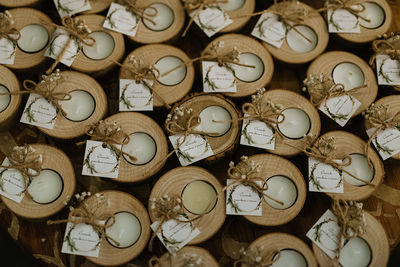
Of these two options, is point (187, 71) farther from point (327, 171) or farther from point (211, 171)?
→ point (327, 171)

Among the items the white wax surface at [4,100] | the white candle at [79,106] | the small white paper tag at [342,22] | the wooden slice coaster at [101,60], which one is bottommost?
the white wax surface at [4,100]

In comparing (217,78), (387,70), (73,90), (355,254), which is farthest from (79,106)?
(387,70)

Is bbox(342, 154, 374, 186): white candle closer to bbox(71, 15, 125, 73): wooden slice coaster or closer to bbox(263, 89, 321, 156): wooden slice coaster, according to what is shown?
bbox(263, 89, 321, 156): wooden slice coaster

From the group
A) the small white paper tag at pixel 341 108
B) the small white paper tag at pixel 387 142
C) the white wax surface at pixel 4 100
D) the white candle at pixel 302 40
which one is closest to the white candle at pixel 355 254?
the small white paper tag at pixel 387 142

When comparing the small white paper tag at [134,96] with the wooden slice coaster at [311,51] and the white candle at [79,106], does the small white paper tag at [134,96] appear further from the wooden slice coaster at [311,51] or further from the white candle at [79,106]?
the wooden slice coaster at [311,51]

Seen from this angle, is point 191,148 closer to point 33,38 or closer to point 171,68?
point 171,68

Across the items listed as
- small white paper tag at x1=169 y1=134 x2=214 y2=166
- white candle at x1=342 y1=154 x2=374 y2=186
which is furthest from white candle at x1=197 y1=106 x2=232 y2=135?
white candle at x1=342 y1=154 x2=374 y2=186
